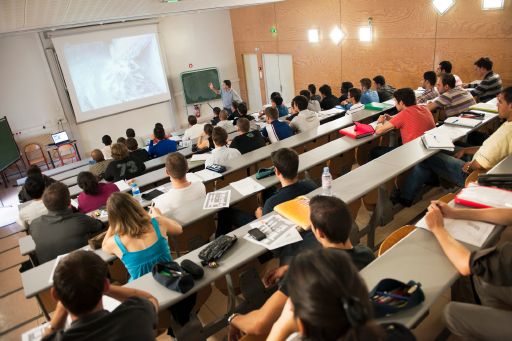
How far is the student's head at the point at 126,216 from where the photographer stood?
7.58 feet

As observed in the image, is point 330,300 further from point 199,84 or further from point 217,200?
point 199,84

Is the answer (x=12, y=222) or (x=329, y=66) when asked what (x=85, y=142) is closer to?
(x=12, y=222)

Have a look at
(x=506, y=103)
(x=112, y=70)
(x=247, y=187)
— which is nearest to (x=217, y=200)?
(x=247, y=187)

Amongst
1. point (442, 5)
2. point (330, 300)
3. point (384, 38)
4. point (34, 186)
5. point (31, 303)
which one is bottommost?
point (31, 303)

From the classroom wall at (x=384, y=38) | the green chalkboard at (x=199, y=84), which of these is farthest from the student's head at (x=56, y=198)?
the green chalkboard at (x=199, y=84)

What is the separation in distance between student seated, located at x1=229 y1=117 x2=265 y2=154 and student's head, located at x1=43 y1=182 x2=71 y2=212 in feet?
7.76

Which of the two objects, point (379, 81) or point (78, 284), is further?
point (379, 81)

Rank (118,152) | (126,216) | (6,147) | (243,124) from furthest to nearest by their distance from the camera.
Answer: (6,147)
(243,124)
(118,152)
(126,216)

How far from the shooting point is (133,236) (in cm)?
233

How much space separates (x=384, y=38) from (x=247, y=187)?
5.61 m

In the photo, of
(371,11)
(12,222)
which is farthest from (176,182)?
(371,11)

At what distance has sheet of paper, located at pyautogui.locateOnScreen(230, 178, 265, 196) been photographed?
3.31 meters

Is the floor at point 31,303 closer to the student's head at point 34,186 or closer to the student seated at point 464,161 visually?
the student seated at point 464,161

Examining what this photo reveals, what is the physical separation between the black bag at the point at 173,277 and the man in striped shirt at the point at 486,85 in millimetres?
5244
